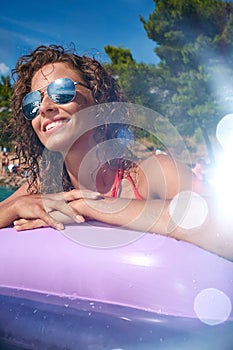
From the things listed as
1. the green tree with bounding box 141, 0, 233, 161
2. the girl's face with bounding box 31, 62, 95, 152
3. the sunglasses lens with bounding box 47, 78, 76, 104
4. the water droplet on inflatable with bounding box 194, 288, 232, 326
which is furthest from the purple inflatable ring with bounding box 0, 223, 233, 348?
the green tree with bounding box 141, 0, 233, 161

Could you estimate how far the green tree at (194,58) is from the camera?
1265 cm

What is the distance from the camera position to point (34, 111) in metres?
1.59

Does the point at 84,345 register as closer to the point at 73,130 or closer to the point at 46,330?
the point at 46,330

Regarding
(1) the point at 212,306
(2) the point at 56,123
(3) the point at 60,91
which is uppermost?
(3) the point at 60,91

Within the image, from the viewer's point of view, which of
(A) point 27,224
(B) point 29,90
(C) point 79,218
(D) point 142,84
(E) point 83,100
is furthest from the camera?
(D) point 142,84

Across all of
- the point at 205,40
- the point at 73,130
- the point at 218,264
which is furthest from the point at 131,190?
the point at 205,40

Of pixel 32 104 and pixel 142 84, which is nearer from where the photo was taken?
pixel 32 104

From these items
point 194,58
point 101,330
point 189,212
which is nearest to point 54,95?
point 189,212

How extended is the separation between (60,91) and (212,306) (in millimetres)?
902

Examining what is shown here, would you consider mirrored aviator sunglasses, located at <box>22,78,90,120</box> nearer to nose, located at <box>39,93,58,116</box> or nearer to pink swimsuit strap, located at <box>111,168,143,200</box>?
nose, located at <box>39,93,58,116</box>

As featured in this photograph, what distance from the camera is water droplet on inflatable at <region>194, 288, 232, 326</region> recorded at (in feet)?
3.60

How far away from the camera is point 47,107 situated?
1.53m

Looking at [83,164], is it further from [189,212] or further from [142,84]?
[142,84]

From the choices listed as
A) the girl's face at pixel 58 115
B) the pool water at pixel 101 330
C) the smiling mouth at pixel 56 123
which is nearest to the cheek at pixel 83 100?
the girl's face at pixel 58 115
